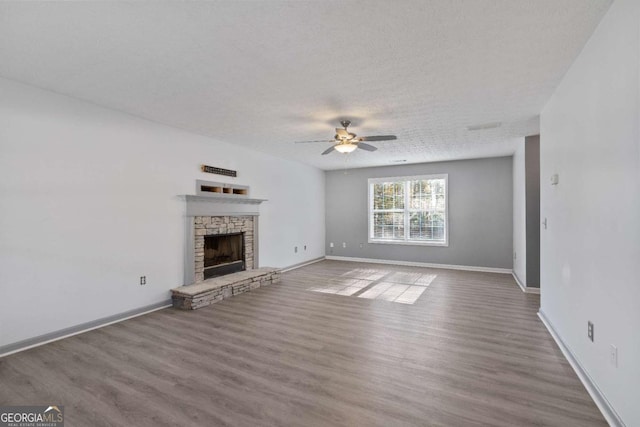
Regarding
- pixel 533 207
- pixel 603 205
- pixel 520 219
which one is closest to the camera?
pixel 603 205

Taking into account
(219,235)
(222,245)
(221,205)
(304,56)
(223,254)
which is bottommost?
(223,254)

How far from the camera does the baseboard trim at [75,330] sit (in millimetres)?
2803

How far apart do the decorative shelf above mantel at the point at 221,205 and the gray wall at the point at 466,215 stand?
3.20 m

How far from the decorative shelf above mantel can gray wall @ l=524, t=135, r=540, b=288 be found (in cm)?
470

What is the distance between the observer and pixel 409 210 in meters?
7.54

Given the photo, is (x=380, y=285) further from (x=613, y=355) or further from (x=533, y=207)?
(x=613, y=355)

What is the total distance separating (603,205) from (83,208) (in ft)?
15.7

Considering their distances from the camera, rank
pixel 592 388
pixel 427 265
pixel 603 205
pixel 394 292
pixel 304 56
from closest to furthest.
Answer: pixel 603 205, pixel 592 388, pixel 304 56, pixel 394 292, pixel 427 265

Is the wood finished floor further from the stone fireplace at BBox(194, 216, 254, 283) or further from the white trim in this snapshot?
the white trim

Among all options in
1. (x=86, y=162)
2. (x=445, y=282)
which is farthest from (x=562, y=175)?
(x=86, y=162)

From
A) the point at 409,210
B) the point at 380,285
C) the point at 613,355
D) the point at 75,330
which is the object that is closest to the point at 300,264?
the point at 380,285

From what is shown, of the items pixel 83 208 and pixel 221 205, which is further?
pixel 221 205

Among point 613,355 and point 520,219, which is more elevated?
point 520,219

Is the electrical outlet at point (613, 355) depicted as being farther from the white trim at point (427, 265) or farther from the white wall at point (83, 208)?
the white trim at point (427, 265)
